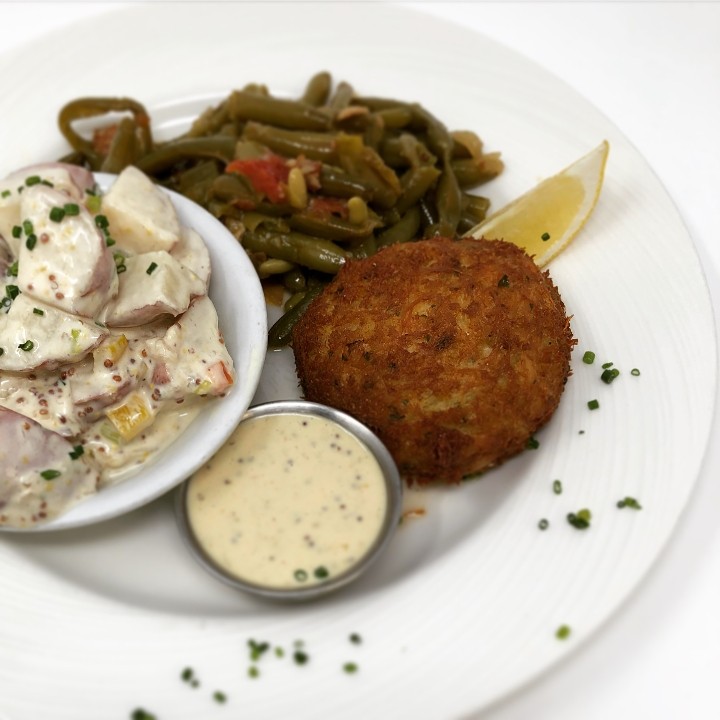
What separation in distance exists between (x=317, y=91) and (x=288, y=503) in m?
2.83

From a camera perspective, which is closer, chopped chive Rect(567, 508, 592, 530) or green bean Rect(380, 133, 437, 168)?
chopped chive Rect(567, 508, 592, 530)

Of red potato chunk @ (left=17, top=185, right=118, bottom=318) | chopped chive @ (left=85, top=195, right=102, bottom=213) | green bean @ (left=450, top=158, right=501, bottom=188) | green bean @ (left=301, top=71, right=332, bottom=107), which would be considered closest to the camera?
red potato chunk @ (left=17, top=185, right=118, bottom=318)

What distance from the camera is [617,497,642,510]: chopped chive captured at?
3004 millimetres

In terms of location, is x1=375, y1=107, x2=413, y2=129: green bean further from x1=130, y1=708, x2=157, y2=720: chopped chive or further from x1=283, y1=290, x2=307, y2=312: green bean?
x1=130, y1=708, x2=157, y2=720: chopped chive

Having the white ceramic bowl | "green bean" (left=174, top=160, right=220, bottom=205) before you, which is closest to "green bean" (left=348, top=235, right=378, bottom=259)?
the white ceramic bowl

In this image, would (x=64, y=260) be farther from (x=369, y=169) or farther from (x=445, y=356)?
(x=369, y=169)

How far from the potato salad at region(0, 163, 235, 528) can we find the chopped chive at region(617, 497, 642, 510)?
1.65m

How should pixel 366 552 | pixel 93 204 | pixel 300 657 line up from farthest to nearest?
1. pixel 93 204
2. pixel 366 552
3. pixel 300 657

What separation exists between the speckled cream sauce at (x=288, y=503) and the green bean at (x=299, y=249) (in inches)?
43.3

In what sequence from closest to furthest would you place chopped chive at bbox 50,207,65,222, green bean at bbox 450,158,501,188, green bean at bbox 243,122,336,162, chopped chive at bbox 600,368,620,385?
chopped chive at bbox 50,207,65,222
chopped chive at bbox 600,368,620,385
green bean at bbox 243,122,336,162
green bean at bbox 450,158,501,188

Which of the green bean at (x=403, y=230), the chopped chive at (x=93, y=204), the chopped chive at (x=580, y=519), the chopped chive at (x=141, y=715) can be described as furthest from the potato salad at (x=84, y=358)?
the chopped chive at (x=580, y=519)

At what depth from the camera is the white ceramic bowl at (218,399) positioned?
10.0 ft

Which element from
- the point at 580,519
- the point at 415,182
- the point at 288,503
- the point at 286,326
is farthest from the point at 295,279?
the point at 580,519

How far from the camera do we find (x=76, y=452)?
10.1 ft
